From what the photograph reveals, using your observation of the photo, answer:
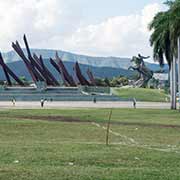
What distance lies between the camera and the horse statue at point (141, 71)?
157250 millimetres

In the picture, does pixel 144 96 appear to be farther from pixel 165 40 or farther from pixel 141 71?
pixel 141 71

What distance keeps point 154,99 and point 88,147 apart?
Result: 285ft

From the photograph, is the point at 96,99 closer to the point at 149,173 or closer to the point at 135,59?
the point at 135,59

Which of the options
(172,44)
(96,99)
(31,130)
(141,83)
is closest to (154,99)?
(96,99)

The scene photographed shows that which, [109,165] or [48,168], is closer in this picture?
[48,168]

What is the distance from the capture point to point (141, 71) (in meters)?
158

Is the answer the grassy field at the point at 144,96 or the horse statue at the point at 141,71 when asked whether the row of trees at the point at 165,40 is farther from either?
the horse statue at the point at 141,71

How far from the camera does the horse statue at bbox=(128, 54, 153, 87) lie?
516 ft

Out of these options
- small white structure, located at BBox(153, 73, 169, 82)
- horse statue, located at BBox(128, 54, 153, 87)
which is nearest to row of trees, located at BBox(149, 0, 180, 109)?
horse statue, located at BBox(128, 54, 153, 87)

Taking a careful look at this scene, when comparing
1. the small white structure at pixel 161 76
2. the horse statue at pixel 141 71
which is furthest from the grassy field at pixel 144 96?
the small white structure at pixel 161 76

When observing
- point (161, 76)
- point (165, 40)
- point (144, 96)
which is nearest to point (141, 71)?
point (161, 76)

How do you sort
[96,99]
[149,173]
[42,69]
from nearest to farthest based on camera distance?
[149,173] → [96,99] → [42,69]

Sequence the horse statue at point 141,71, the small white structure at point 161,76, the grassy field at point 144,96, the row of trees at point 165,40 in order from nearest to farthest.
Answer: the row of trees at point 165,40
the grassy field at point 144,96
the horse statue at point 141,71
the small white structure at point 161,76

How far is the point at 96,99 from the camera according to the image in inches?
3639
